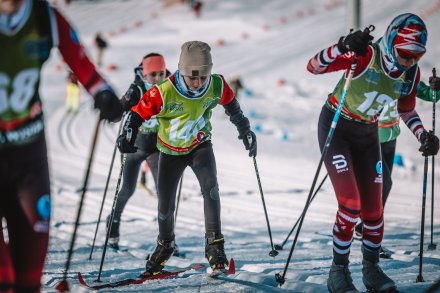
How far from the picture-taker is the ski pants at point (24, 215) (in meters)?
2.98

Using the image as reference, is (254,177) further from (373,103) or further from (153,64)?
(373,103)

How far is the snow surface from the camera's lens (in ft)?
18.8

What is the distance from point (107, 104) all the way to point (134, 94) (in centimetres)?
304

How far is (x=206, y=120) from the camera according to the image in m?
5.05

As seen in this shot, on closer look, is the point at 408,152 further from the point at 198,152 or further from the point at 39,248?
the point at 39,248

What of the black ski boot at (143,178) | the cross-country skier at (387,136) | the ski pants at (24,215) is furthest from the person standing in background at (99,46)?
the ski pants at (24,215)

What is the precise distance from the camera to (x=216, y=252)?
5.04 meters

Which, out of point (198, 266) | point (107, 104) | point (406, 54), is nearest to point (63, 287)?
point (107, 104)

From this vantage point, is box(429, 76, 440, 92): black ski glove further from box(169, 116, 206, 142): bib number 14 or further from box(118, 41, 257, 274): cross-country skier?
box(169, 116, 206, 142): bib number 14

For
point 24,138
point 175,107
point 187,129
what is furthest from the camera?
point 187,129

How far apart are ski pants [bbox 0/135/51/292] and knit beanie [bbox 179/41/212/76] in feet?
6.09

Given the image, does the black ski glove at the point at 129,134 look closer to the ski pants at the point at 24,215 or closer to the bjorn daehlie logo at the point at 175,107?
the bjorn daehlie logo at the point at 175,107

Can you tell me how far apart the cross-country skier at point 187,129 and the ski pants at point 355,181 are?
1.05 m

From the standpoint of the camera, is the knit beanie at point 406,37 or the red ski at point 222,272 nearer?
the knit beanie at point 406,37
